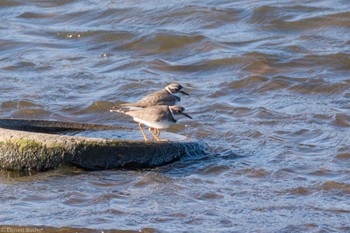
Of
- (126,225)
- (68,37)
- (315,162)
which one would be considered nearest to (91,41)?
(68,37)

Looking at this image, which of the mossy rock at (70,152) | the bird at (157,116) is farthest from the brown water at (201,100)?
the bird at (157,116)

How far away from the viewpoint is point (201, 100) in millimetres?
10047

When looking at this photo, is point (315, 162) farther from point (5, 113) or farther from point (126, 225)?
point (5, 113)

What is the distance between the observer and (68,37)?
42.1ft

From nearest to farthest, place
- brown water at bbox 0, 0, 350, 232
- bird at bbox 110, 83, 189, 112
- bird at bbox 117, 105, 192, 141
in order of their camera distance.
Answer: brown water at bbox 0, 0, 350, 232
bird at bbox 117, 105, 192, 141
bird at bbox 110, 83, 189, 112

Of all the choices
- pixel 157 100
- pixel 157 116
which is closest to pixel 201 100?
pixel 157 100

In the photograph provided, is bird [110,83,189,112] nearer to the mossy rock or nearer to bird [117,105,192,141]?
bird [117,105,192,141]

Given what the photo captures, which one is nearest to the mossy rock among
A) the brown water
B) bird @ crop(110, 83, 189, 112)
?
the brown water

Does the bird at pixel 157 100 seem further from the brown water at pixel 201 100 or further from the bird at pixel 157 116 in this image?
the brown water at pixel 201 100

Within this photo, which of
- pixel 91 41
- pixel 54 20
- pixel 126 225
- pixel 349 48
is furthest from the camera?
pixel 54 20

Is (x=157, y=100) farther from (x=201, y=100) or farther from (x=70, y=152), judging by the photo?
(x=201, y=100)

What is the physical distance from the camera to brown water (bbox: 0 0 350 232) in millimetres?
6629

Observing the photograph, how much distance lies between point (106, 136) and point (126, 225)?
6.39 ft

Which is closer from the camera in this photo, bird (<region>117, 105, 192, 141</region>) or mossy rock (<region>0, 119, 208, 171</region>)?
mossy rock (<region>0, 119, 208, 171</region>)
